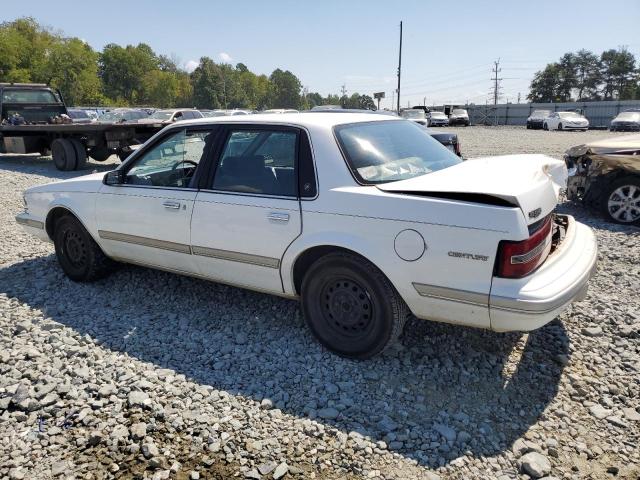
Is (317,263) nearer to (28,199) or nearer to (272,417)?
(272,417)

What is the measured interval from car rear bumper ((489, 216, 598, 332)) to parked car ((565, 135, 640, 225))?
4.47 meters

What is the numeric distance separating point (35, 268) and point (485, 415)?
15.7 feet

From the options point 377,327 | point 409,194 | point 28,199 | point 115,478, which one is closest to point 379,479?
point 377,327

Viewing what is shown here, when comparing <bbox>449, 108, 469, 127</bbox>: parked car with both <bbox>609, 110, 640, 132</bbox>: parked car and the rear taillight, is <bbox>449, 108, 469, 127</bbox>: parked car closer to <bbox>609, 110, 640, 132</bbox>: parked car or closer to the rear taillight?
<bbox>609, 110, 640, 132</bbox>: parked car

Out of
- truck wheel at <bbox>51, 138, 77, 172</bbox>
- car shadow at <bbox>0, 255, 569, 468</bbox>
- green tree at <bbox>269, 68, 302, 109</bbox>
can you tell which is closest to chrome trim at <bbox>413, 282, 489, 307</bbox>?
car shadow at <bbox>0, 255, 569, 468</bbox>

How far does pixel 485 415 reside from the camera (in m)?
2.83

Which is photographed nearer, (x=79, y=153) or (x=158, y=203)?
(x=158, y=203)

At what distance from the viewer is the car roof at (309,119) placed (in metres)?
3.50

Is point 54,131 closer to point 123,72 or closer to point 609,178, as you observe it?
point 609,178

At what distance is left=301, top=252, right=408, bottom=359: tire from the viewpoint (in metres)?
3.14

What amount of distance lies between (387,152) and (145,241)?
2165 mm

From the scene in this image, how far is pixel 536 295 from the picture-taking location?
8.86ft

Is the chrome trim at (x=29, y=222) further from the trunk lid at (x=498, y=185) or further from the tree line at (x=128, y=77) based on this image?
the tree line at (x=128, y=77)

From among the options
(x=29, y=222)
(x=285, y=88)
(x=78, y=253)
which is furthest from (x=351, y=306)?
(x=285, y=88)
